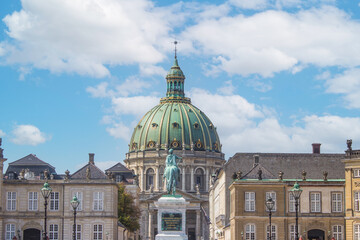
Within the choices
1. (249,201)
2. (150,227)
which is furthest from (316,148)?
(150,227)

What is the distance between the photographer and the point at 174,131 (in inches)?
6885

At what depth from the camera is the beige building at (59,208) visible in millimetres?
81625

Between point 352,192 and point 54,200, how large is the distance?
28.4 m

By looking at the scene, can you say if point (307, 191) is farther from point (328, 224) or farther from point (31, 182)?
point (31, 182)

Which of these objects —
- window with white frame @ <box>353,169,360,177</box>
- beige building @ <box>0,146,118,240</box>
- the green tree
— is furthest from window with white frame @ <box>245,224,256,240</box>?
the green tree

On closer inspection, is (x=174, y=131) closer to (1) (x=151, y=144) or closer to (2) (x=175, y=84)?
(1) (x=151, y=144)

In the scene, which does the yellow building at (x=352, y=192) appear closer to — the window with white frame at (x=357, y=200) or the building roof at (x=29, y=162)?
the window with white frame at (x=357, y=200)

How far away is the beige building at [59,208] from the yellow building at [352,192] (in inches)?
893

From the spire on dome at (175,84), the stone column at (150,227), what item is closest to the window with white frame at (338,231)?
the stone column at (150,227)

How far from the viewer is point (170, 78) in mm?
187375

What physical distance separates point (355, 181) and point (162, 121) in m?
102

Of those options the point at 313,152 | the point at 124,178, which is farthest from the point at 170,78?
the point at 313,152

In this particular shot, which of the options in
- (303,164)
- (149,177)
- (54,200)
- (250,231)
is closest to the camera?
(250,231)

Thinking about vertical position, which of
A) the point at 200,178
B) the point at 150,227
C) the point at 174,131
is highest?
the point at 174,131
